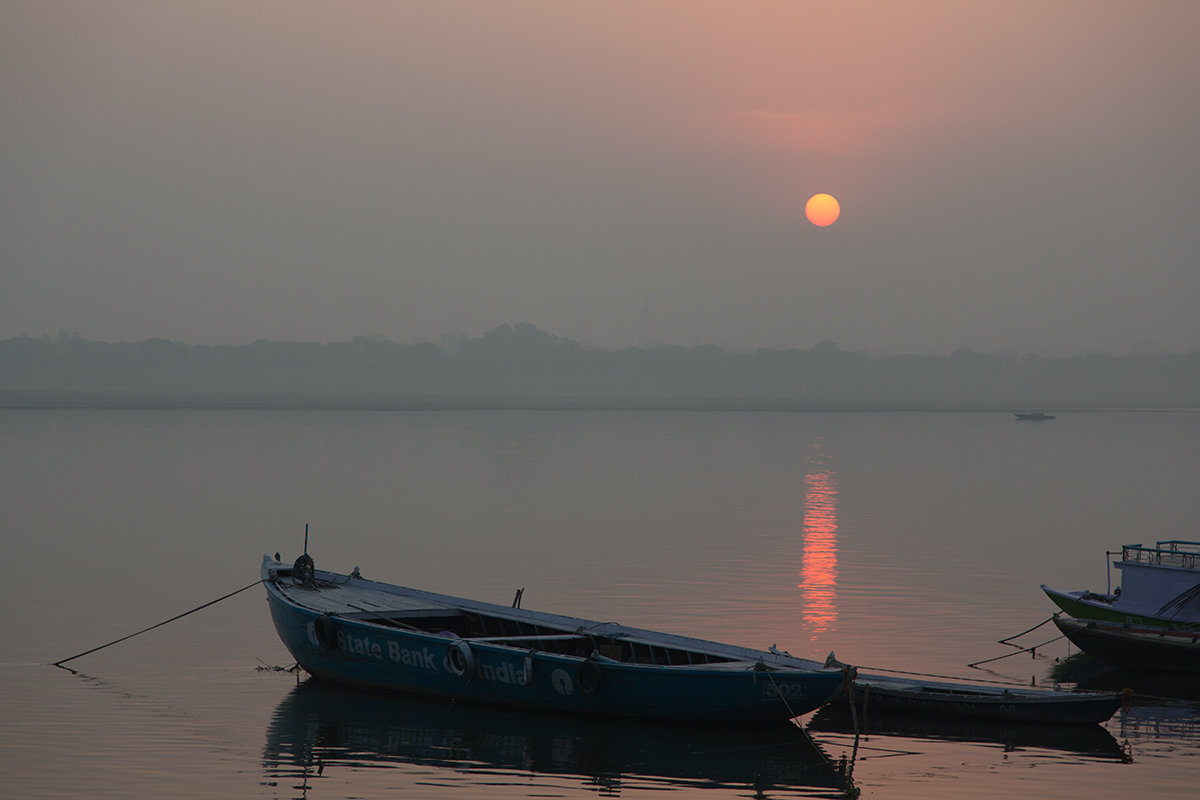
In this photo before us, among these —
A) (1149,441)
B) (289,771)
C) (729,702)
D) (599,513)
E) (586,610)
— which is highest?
(1149,441)

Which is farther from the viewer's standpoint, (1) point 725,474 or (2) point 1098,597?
(1) point 725,474

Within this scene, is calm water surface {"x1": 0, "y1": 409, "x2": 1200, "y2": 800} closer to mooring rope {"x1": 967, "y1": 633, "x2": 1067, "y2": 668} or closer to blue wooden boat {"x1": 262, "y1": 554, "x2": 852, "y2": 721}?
mooring rope {"x1": 967, "y1": 633, "x2": 1067, "y2": 668}

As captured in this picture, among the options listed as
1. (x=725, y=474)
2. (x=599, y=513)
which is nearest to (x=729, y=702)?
(x=599, y=513)

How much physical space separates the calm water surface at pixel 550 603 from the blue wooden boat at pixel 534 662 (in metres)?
0.57

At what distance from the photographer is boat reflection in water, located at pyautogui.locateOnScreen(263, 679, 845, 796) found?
22234 millimetres

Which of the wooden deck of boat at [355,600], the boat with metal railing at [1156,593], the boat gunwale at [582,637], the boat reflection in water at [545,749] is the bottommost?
the boat reflection in water at [545,749]

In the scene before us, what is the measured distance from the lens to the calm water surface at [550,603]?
22469 millimetres

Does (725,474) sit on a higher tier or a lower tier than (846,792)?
higher

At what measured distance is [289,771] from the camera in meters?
22.5

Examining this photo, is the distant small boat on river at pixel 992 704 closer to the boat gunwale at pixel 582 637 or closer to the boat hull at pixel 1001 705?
the boat hull at pixel 1001 705

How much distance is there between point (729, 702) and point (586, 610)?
1587cm

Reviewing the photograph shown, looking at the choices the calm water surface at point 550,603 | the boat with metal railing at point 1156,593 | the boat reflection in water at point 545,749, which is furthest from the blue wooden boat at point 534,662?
the boat with metal railing at point 1156,593

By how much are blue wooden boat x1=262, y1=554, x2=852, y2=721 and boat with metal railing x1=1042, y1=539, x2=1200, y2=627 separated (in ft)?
41.4

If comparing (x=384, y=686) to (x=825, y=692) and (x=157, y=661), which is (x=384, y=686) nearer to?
(x=157, y=661)
